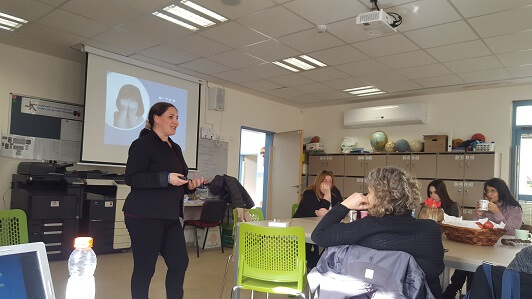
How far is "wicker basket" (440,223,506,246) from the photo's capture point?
2.28 m

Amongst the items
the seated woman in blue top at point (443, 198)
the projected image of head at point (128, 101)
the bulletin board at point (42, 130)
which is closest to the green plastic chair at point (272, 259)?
the seated woman in blue top at point (443, 198)

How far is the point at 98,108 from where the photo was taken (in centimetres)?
517

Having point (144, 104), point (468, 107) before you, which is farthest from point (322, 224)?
point (468, 107)

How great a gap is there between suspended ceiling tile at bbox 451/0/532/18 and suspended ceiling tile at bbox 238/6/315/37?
137cm

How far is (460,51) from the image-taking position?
453 cm

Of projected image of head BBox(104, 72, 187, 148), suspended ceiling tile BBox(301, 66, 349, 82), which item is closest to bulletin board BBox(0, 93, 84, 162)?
projected image of head BBox(104, 72, 187, 148)

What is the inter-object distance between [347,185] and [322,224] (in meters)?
5.43

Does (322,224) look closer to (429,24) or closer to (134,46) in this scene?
(429,24)

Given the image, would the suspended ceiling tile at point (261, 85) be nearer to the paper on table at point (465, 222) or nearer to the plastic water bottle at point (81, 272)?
the paper on table at point (465, 222)

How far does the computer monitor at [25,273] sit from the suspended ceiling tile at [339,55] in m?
4.20

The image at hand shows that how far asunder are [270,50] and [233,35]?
2.02 feet

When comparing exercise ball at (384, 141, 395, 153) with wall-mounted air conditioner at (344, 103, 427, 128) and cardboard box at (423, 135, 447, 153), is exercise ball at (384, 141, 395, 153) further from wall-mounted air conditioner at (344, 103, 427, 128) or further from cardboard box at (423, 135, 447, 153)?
cardboard box at (423, 135, 447, 153)

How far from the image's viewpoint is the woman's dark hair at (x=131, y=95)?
545cm

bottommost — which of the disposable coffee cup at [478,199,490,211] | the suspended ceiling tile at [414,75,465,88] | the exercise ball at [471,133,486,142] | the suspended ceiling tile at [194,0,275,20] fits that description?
the disposable coffee cup at [478,199,490,211]
